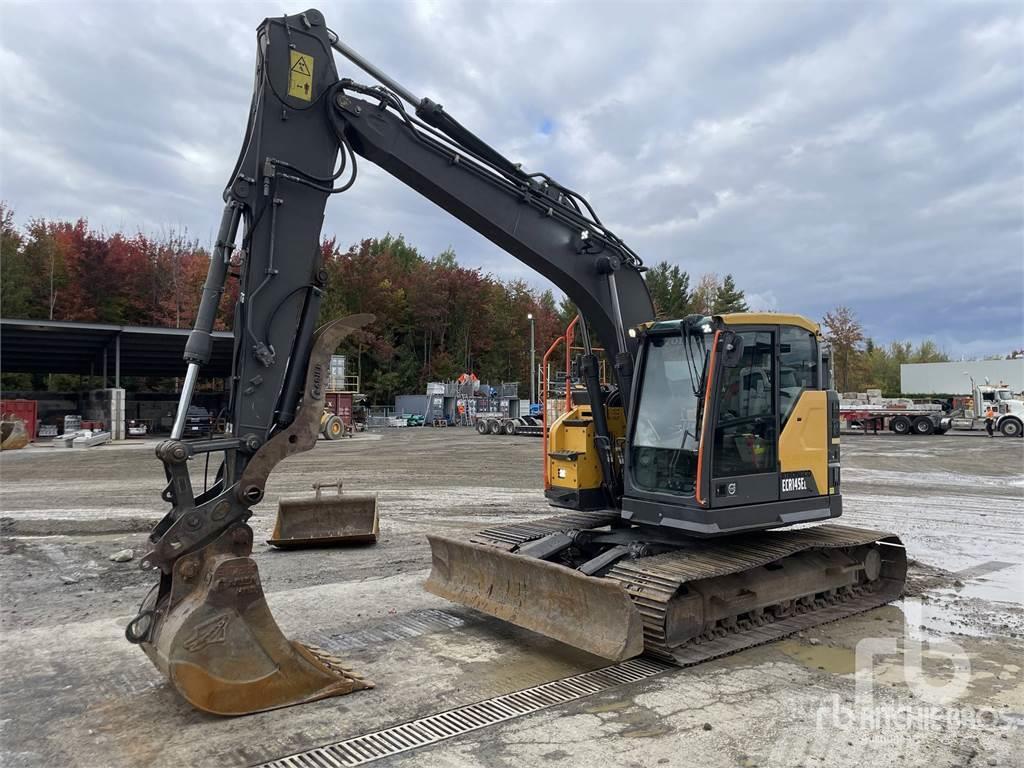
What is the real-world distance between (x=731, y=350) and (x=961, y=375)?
65282 millimetres

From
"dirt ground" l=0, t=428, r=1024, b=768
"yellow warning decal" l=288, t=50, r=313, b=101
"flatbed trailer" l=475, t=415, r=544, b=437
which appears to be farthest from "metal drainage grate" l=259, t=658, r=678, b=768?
"flatbed trailer" l=475, t=415, r=544, b=437

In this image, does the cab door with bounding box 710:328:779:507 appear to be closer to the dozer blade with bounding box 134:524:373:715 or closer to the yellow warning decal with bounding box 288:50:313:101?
the dozer blade with bounding box 134:524:373:715

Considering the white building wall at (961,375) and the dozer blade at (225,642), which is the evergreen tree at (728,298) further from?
the dozer blade at (225,642)

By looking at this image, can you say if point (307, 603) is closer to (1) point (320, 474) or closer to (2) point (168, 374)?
(1) point (320, 474)

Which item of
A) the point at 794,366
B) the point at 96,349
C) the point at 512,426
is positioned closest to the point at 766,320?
the point at 794,366

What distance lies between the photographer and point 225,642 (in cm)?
407

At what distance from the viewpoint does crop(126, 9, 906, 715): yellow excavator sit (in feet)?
14.0

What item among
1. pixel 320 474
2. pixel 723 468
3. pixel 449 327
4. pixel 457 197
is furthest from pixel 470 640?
pixel 449 327

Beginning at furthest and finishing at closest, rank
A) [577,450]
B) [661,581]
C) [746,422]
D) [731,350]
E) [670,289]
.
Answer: [670,289] < [577,450] < [746,422] < [731,350] < [661,581]

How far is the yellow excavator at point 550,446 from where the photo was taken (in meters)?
4.27

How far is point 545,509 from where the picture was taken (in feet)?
40.3

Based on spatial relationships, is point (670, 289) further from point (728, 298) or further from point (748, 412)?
point (748, 412)

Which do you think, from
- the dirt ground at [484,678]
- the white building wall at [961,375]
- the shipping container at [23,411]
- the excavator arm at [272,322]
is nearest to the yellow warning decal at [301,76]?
the excavator arm at [272,322]

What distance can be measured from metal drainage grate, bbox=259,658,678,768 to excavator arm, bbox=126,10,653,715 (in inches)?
24.1
